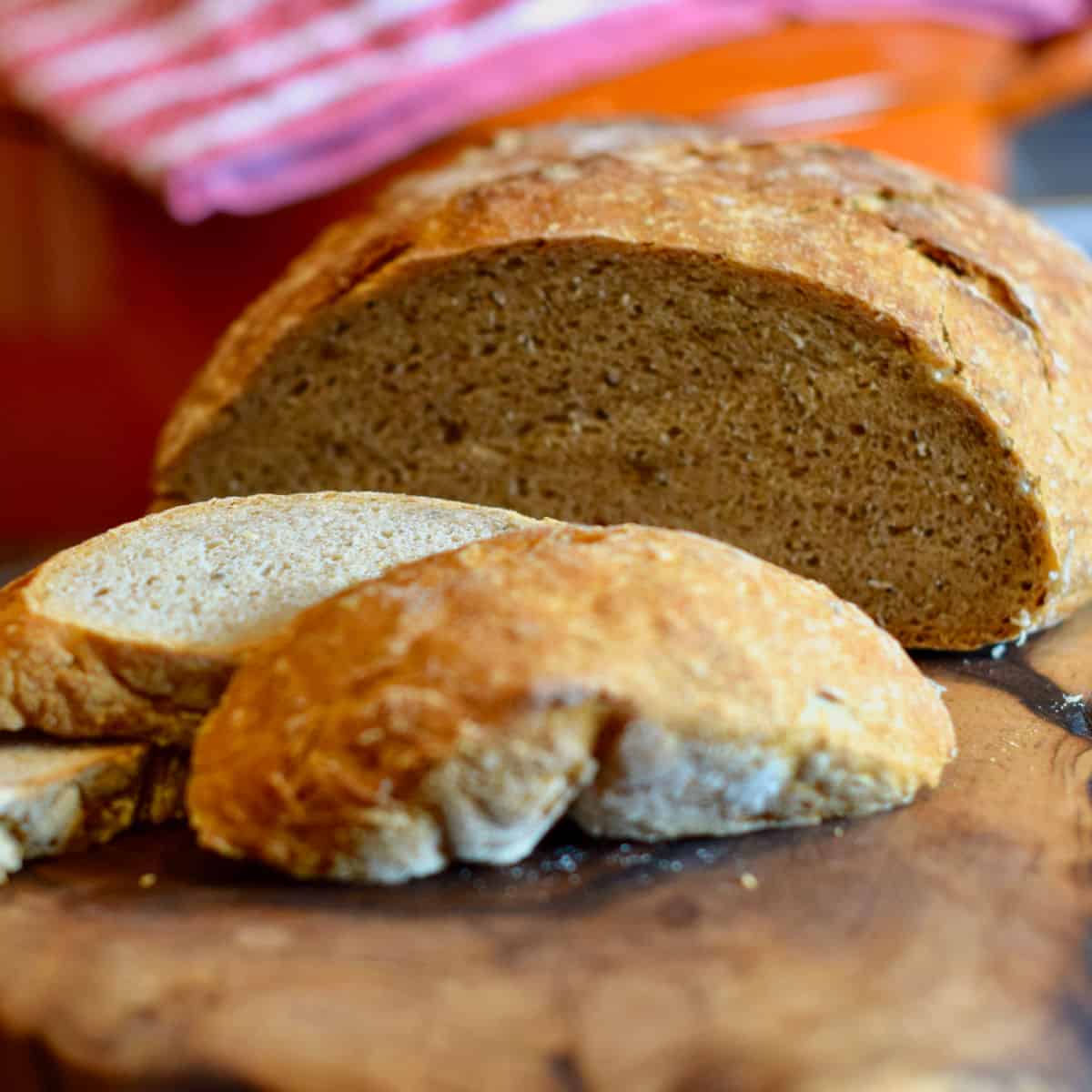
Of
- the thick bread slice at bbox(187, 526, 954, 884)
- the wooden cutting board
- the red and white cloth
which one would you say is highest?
the red and white cloth

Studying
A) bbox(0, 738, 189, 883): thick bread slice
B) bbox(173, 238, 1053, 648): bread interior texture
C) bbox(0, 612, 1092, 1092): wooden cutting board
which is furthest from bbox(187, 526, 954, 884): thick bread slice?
bbox(173, 238, 1053, 648): bread interior texture

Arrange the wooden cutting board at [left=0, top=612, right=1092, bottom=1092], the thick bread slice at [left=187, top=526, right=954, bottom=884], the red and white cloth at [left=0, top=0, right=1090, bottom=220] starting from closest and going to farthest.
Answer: the wooden cutting board at [left=0, top=612, right=1092, bottom=1092], the thick bread slice at [left=187, top=526, right=954, bottom=884], the red and white cloth at [left=0, top=0, right=1090, bottom=220]

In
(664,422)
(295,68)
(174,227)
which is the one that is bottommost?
(664,422)

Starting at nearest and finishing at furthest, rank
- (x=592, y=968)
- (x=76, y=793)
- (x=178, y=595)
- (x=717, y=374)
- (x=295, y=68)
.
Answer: (x=592, y=968) → (x=76, y=793) → (x=178, y=595) → (x=717, y=374) → (x=295, y=68)

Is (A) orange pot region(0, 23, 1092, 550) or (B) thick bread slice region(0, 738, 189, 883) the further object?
(A) orange pot region(0, 23, 1092, 550)

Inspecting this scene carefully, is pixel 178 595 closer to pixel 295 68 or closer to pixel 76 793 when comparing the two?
pixel 76 793

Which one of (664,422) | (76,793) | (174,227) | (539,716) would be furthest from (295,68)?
(539,716)

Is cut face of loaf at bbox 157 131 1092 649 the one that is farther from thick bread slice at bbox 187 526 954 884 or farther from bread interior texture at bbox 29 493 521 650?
thick bread slice at bbox 187 526 954 884

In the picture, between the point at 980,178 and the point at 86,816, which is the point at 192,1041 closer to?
the point at 86,816
